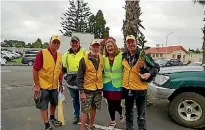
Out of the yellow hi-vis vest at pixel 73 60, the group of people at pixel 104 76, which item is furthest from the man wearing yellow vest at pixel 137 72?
the yellow hi-vis vest at pixel 73 60

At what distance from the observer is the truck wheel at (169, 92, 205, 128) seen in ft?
16.2

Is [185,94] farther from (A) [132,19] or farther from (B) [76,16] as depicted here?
(B) [76,16]

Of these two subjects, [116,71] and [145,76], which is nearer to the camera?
[145,76]

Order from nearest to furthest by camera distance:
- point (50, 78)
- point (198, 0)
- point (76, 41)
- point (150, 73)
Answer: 1. point (150, 73)
2. point (50, 78)
3. point (76, 41)
4. point (198, 0)

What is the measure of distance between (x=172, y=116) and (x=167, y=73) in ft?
2.98

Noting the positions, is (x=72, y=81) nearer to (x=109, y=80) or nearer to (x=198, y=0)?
(x=109, y=80)

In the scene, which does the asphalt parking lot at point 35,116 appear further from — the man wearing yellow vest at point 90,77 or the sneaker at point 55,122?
the man wearing yellow vest at point 90,77

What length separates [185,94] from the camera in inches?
201

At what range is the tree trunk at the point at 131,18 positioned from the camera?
7.35 m

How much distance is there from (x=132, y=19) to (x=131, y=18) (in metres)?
0.04

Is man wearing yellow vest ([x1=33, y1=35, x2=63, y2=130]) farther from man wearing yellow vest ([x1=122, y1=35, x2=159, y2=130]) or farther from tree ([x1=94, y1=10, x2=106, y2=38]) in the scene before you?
tree ([x1=94, y1=10, x2=106, y2=38])

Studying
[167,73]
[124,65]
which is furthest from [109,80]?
[167,73]

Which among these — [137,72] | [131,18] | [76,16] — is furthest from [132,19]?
[76,16]

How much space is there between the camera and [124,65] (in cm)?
431
